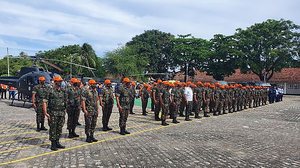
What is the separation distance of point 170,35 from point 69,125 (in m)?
55.7

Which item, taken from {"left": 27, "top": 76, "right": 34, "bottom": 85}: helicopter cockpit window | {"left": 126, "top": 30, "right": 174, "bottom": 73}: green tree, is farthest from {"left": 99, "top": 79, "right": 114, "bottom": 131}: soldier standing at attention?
{"left": 126, "top": 30, "right": 174, "bottom": 73}: green tree

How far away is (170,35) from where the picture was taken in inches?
2499

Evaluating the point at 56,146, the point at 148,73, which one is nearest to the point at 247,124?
the point at 56,146

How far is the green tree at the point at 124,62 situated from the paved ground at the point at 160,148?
41727 millimetres

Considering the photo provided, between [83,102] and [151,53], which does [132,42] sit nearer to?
[151,53]

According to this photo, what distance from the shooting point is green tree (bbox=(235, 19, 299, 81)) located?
40.8 metres

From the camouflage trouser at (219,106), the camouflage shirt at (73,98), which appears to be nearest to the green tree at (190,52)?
the camouflage trouser at (219,106)

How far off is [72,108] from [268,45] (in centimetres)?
3754

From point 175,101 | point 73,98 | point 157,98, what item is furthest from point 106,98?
point 157,98

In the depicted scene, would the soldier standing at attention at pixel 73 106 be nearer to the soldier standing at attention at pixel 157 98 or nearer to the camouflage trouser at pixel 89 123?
the camouflage trouser at pixel 89 123

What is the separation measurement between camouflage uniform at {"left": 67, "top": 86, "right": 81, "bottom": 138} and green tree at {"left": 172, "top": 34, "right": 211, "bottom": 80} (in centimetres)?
4142

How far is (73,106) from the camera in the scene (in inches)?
368

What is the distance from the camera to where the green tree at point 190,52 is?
50.5 meters

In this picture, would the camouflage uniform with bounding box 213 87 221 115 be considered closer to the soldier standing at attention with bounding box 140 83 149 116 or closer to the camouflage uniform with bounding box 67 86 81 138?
the soldier standing at attention with bounding box 140 83 149 116
